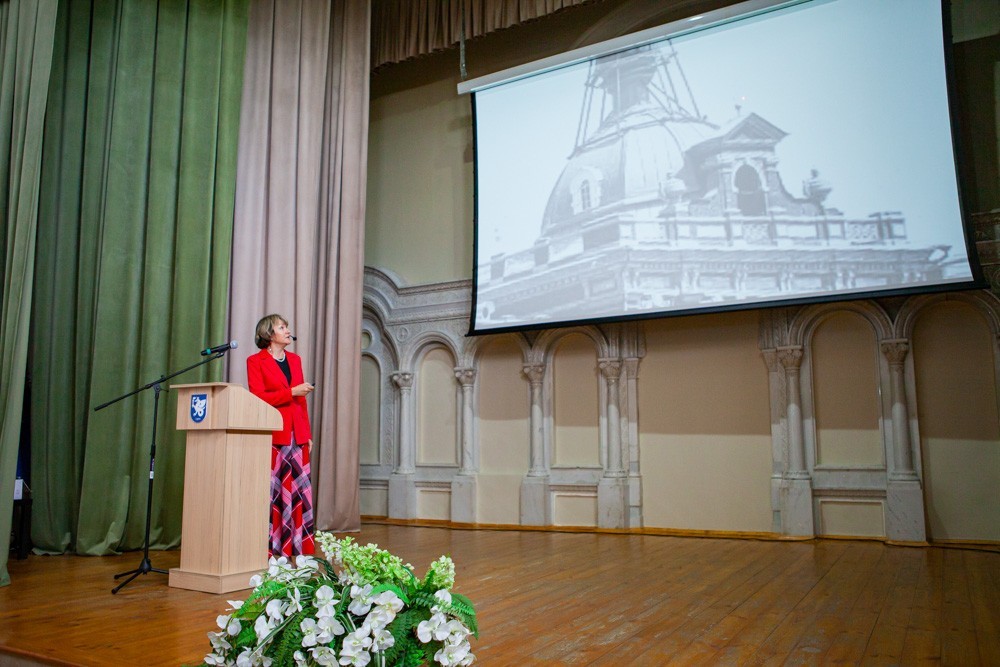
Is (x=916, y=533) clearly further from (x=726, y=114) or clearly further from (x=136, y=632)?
(x=136, y=632)

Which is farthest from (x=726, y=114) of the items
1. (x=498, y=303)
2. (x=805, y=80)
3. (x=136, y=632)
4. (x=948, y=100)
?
(x=136, y=632)

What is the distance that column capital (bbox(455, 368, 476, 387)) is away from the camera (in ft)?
21.4

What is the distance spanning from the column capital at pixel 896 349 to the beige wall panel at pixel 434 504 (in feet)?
12.0

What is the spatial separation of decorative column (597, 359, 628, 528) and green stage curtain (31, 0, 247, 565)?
9.53 feet

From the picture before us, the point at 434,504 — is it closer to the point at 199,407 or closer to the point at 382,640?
the point at 199,407

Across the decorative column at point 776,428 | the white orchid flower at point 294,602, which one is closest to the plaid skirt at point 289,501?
the white orchid flower at point 294,602

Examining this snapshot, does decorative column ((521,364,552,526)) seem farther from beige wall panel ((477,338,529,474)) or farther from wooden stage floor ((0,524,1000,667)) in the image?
wooden stage floor ((0,524,1000,667))

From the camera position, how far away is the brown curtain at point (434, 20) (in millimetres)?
6297

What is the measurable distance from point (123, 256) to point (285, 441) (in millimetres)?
1917

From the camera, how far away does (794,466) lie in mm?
5168

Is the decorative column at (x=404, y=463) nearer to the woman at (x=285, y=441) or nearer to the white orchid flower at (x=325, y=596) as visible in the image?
the woman at (x=285, y=441)

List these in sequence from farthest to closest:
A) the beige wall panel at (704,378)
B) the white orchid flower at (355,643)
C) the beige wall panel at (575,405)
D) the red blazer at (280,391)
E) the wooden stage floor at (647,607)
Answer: the beige wall panel at (575,405) < the beige wall panel at (704,378) < the red blazer at (280,391) < the wooden stage floor at (647,607) < the white orchid flower at (355,643)

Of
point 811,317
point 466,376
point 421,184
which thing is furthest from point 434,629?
point 421,184

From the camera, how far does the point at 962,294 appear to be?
15.9 feet
